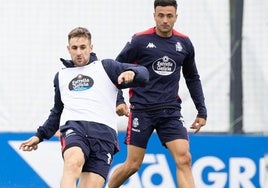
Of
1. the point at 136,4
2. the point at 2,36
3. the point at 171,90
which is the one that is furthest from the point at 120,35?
the point at 171,90

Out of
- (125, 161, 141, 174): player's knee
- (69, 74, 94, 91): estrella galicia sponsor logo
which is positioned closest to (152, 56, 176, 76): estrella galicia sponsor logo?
(125, 161, 141, 174): player's knee

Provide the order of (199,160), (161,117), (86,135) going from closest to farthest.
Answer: (86,135) → (161,117) → (199,160)

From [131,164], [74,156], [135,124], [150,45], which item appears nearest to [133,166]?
[131,164]

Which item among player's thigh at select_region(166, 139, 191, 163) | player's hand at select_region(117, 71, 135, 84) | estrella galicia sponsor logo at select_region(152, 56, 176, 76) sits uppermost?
player's hand at select_region(117, 71, 135, 84)

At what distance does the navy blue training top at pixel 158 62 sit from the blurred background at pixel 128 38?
1910 millimetres

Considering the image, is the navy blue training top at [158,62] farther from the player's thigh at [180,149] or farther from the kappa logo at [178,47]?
the player's thigh at [180,149]

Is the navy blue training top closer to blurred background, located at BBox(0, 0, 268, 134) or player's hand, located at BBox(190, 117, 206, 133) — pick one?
player's hand, located at BBox(190, 117, 206, 133)

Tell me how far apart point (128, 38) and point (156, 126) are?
2115 mm

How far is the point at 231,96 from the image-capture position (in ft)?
39.7

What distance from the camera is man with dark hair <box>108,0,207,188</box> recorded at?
9.91m

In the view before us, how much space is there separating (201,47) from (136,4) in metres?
0.89

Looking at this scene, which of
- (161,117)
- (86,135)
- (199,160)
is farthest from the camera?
(199,160)

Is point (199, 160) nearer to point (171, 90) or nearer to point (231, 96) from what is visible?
point (231, 96)

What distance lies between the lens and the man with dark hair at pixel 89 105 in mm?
8438
